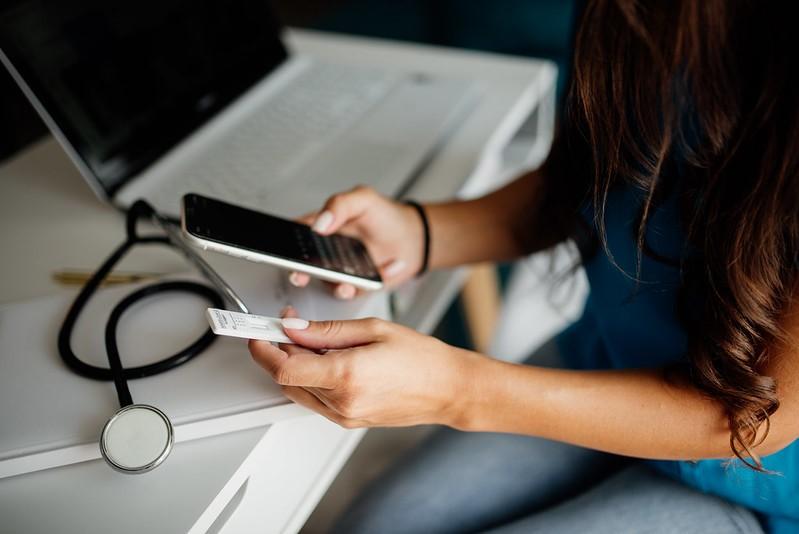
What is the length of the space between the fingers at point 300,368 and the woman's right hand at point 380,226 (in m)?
0.18

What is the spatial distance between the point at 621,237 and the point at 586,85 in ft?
0.55

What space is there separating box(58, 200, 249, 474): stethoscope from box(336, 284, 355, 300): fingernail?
93 millimetres

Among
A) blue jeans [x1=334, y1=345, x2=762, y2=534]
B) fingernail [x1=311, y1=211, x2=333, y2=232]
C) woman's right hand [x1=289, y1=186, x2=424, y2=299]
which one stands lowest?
blue jeans [x1=334, y1=345, x2=762, y2=534]

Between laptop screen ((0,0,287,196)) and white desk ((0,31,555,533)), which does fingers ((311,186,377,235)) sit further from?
laptop screen ((0,0,287,196))

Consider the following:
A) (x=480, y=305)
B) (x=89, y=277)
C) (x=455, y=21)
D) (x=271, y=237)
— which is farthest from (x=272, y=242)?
(x=455, y=21)

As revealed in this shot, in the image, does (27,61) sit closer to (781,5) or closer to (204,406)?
(204,406)

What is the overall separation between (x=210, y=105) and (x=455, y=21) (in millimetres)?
1009

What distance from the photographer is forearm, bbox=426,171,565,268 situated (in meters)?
0.75

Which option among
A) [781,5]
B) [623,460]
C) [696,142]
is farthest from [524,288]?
[781,5]

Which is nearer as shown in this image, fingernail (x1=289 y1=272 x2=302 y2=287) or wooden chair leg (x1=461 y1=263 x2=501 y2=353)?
fingernail (x1=289 y1=272 x2=302 y2=287)

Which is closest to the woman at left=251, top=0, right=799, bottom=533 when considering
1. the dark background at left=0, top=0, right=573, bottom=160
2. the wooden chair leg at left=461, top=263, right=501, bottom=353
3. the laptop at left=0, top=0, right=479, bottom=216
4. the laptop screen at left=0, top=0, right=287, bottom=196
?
the laptop at left=0, top=0, right=479, bottom=216

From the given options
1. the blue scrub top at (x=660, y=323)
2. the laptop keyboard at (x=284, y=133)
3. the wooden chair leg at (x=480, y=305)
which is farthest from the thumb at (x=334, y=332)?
the wooden chair leg at (x=480, y=305)

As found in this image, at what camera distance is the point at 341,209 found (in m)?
0.66

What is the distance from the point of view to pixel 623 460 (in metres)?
0.75
